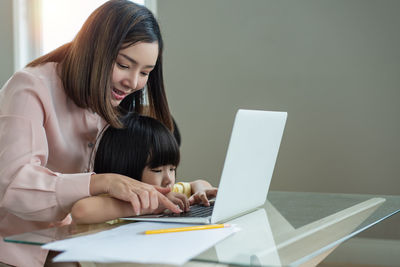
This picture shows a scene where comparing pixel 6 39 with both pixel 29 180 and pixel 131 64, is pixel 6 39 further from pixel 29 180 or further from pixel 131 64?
pixel 29 180

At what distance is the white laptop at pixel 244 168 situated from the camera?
81cm

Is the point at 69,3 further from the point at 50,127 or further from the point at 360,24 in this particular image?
the point at 50,127

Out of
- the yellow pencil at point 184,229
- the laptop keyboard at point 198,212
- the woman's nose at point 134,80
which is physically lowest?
the laptop keyboard at point 198,212

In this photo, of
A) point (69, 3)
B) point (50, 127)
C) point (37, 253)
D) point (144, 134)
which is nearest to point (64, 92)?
point (50, 127)

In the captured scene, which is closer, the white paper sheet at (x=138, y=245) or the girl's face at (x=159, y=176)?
the white paper sheet at (x=138, y=245)

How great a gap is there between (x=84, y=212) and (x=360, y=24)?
6.48 ft

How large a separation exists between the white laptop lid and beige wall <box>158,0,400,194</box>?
1.52m

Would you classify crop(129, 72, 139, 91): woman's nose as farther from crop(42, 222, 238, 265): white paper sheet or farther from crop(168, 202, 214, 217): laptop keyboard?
crop(42, 222, 238, 265): white paper sheet

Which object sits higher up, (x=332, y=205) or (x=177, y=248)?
(x=177, y=248)

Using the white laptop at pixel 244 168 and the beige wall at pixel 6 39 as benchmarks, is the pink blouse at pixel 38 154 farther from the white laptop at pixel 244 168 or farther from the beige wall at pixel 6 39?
the beige wall at pixel 6 39

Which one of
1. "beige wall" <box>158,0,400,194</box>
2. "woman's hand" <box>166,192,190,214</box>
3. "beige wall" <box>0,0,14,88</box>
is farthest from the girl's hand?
"beige wall" <box>0,0,14,88</box>

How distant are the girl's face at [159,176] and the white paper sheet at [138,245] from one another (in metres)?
0.52

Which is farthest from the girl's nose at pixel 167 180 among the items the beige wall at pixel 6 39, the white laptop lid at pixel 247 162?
the beige wall at pixel 6 39

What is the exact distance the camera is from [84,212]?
0.83 m
